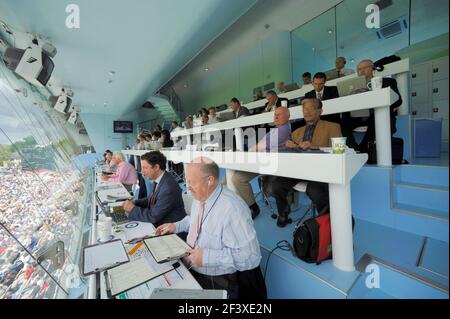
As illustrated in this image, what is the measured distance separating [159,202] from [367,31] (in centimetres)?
584

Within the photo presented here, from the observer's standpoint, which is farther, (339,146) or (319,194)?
(319,194)

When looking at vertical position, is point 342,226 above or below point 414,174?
below

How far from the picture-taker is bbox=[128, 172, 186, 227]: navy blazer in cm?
160

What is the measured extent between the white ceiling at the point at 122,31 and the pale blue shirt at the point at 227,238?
9.50ft

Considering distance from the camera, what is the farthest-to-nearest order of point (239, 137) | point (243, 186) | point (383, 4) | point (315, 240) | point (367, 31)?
point (367, 31), point (383, 4), point (239, 137), point (243, 186), point (315, 240)

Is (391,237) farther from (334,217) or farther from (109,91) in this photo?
(109,91)

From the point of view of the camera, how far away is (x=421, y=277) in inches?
41.6

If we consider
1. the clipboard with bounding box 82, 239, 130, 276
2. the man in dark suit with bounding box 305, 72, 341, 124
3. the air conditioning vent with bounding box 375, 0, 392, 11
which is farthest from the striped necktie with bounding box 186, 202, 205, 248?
the air conditioning vent with bounding box 375, 0, 392, 11

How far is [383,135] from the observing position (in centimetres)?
183

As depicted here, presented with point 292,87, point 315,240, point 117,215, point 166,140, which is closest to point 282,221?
point 315,240

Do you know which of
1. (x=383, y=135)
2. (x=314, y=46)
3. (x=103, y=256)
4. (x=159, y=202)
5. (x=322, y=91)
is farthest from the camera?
(x=314, y=46)

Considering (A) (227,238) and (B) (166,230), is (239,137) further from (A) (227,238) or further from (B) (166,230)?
(A) (227,238)

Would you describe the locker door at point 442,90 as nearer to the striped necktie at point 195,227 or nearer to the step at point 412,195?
the step at point 412,195
